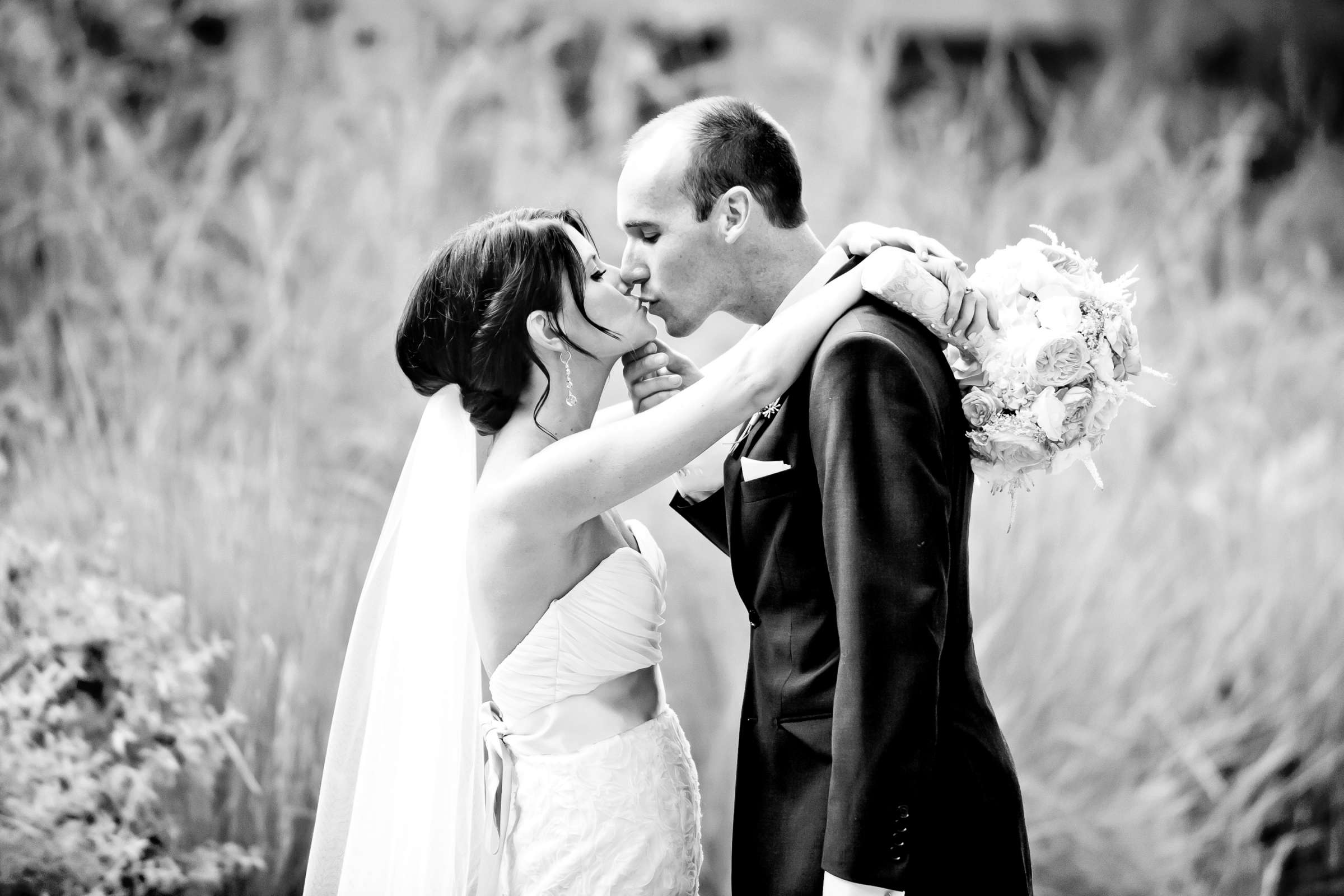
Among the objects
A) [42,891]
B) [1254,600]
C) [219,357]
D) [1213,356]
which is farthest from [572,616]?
[1213,356]

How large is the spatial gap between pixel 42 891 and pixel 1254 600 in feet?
14.4

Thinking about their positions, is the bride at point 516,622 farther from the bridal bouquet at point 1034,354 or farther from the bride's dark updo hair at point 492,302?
the bridal bouquet at point 1034,354

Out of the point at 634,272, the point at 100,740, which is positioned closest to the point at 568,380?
the point at 634,272

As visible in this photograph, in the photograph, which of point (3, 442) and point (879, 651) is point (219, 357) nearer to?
point (3, 442)

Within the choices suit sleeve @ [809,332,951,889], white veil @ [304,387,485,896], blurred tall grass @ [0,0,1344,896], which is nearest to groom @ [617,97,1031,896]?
suit sleeve @ [809,332,951,889]

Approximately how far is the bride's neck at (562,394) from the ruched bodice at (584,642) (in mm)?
321

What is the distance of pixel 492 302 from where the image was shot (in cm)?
244

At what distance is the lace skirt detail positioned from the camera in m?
2.30

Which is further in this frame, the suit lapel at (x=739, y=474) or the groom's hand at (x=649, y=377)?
the groom's hand at (x=649, y=377)

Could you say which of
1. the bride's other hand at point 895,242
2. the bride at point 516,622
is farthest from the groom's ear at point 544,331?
the bride's other hand at point 895,242

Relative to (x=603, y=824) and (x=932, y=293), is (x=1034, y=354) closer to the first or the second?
(x=932, y=293)

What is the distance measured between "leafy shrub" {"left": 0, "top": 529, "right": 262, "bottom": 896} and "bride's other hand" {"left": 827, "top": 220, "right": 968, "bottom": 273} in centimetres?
211

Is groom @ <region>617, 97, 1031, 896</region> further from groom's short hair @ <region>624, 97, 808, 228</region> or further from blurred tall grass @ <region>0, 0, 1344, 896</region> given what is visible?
blurred tall grass @ <region>0, 0, 1344, 896</region>

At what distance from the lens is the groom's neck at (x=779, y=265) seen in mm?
2518
